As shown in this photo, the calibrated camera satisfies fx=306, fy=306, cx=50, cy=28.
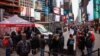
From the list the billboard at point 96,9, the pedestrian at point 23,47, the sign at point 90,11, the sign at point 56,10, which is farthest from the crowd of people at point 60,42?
the sign at point 56,10

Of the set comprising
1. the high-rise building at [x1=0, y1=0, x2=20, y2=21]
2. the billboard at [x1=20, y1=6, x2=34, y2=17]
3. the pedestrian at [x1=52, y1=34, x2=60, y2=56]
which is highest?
the high-rise building at [x1=0, y1=0, x2=20, y2=21]

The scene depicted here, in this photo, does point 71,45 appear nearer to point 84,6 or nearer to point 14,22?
point 84,6

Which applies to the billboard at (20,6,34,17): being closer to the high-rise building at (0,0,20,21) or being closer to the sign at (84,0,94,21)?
the high-rise building at (0,0,20,21)

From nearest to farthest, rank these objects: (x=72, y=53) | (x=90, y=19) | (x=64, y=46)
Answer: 1. (x=90, y=19)
2. (x=72, y=53)
3. (x=64, y=46)

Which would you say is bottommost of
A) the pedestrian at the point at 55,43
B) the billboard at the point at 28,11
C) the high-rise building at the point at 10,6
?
the pedestrian at the point at 55,43

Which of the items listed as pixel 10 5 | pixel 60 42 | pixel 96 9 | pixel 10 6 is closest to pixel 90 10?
pixel 96 9

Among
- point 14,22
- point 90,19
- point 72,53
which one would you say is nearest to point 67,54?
point 72,53

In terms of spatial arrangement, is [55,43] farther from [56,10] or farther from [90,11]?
[90,11]

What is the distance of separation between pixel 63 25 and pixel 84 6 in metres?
1.82

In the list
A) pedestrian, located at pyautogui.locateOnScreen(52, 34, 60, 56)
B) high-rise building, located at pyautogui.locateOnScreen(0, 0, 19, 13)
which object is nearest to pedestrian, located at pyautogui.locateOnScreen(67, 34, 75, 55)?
pedestrian, located at pyautogui.locateOnScreen(52, 34, 60, 56)

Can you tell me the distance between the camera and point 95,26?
11266 mm

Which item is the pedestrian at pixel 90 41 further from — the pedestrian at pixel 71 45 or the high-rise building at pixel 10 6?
the high-rise building at pixel 10 6

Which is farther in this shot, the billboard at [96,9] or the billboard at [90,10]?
the billboard at [90,10]

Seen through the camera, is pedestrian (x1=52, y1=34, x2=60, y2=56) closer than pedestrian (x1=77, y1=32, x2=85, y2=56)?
No
